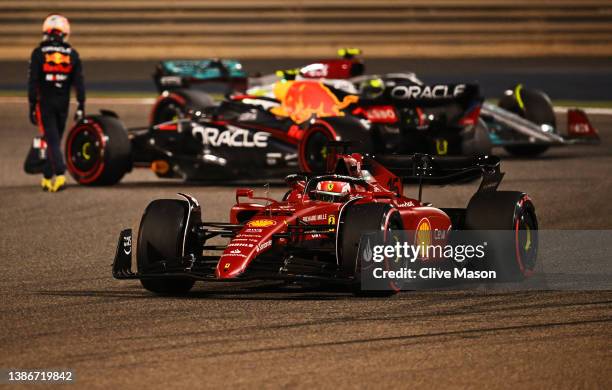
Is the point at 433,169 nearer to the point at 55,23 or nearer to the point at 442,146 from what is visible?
the point at 442,146

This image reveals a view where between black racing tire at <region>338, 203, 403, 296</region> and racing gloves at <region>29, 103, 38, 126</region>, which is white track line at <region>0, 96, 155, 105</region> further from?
black racing tire at <region>338, 203, 403, 296</region>

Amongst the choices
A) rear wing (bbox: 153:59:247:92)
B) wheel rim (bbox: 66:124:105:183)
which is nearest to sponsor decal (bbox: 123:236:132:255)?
wheel rim (bbox: 66:124:105:183)

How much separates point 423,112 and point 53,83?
3.97m

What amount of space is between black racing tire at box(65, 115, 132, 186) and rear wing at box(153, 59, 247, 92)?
320 centimetres

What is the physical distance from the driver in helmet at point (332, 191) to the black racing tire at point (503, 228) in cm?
77

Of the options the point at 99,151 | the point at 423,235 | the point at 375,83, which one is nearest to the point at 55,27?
the point at 99,151

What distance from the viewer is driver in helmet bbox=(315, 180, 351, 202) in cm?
963

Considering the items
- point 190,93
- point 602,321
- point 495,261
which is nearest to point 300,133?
point 190,93

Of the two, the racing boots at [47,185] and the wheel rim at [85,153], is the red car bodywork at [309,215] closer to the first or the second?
the wheel rim at [85,153]

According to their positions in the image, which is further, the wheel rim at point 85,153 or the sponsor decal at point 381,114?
the sponsor decal at point 381,114

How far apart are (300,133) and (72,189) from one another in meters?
2.39

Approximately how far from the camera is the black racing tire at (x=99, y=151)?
16.1m

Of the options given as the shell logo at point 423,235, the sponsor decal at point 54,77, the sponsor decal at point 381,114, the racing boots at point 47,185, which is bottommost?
the racing boots at point 47,185

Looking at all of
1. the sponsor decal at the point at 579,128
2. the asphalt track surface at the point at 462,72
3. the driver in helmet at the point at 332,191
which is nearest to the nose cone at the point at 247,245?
the driver in helmet at the point at 332,191
